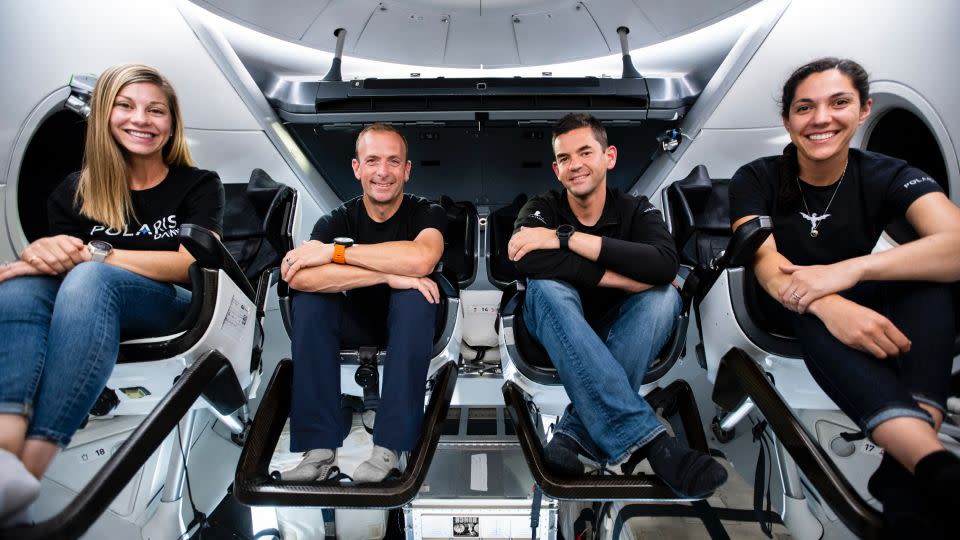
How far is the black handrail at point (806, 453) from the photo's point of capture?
1103 millimetres

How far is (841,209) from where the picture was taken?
1.55 metres

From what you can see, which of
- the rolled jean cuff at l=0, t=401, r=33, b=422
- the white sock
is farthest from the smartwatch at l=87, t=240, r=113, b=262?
the white sock

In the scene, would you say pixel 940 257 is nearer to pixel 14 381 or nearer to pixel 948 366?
pixel 948 366

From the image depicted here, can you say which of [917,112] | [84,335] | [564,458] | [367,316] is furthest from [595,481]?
[917,112]

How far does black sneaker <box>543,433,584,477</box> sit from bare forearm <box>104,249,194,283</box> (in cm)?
128

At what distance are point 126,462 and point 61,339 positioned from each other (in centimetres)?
36

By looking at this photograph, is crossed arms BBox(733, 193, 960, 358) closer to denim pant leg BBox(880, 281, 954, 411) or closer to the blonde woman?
denim pant leg BBox(880, 281, 954, 411)

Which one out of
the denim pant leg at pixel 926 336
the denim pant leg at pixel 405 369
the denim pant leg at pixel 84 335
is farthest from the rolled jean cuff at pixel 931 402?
the denim pant leg at pixel 84 335

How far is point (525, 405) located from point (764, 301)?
2.83ft

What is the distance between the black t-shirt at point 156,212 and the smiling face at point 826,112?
1964mm

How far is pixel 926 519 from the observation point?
0.99 metres

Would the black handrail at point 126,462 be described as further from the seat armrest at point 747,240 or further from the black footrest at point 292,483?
the seat armrest at point 747,240

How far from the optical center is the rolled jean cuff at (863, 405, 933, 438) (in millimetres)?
1109

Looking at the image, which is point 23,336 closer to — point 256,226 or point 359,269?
point 359,269
